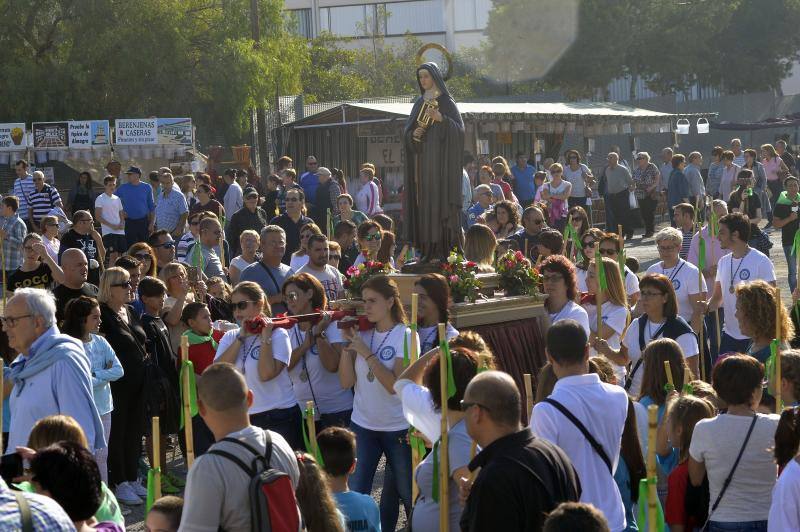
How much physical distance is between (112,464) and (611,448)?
4.81 m

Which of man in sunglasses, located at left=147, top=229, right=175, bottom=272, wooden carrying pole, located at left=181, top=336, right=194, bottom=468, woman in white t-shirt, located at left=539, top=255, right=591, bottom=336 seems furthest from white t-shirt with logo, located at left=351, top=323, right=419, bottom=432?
man in sunglasses, located at left=147, top=229, right=175, bottom=272

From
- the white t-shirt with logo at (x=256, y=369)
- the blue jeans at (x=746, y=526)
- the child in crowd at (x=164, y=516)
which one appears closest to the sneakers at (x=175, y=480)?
the white t-shirt with logo at (x=256, y=369)

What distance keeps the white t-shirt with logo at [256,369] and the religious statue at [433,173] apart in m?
2.87

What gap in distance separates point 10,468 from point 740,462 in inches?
122

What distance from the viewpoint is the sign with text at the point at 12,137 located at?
97.5 feet

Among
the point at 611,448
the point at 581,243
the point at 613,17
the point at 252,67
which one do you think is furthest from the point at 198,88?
the point at 611,448

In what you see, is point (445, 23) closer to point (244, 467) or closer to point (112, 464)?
point (112, 464)

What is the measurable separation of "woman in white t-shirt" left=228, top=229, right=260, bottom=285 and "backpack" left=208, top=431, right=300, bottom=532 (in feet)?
23.9

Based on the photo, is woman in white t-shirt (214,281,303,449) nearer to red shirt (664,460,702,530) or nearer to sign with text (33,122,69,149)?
red shirt (664,460,702,530)

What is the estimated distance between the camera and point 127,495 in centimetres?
927

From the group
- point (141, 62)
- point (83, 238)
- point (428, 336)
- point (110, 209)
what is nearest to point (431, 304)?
point (428, 336)

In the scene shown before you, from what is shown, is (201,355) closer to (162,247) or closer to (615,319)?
(615,319)

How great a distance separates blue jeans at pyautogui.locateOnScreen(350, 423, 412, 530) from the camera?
7.58m

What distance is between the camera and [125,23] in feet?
118
